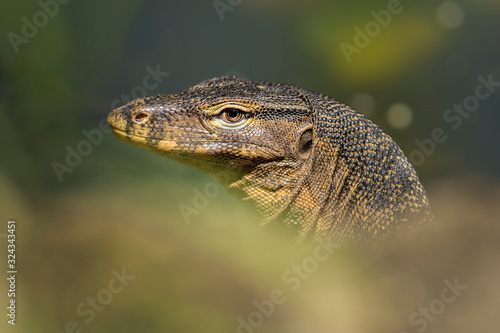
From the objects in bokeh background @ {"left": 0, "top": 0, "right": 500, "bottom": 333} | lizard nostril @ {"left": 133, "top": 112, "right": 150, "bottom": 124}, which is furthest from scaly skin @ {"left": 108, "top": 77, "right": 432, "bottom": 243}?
bokeh background @ {"left": 0, "top": 0, "right": 500, "bottom": 333}

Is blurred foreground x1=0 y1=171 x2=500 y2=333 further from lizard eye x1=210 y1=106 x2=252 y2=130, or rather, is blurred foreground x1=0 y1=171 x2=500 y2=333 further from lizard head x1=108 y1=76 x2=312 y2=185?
lizard eye x1=210 y1=106 x2=252 y2=130

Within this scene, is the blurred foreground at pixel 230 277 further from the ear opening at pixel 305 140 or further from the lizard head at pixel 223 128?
the ear opening at pixel 305 140

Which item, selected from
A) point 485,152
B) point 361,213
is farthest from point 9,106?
point 485,152

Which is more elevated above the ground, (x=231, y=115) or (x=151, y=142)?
(x=231, y=115)

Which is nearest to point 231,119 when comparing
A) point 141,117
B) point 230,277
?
point 141,117

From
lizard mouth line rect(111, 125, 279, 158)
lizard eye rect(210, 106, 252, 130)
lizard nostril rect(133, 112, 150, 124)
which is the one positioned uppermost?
lizard eye rect(210, 106, 252, 130)

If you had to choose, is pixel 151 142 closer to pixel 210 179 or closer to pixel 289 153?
pixel 210 179

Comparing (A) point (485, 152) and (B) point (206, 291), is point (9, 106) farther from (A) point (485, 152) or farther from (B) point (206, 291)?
(A) point (485, 152)

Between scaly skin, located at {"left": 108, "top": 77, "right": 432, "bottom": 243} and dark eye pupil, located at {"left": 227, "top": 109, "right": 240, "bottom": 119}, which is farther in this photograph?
dark eye pupil, located at {"left": 227, "top": 109, "right": 240, "bottom": 119}
